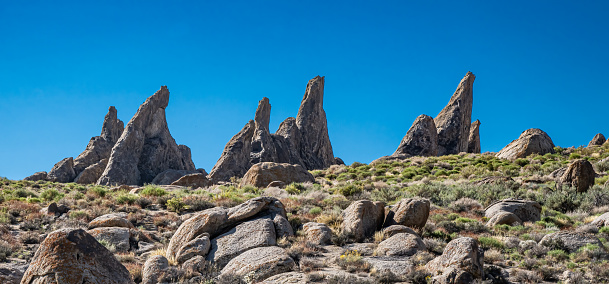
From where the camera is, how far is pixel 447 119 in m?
65.8

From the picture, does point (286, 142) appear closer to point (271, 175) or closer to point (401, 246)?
point (271, 175)

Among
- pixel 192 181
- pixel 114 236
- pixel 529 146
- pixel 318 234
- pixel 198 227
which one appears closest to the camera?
pixel 198 227

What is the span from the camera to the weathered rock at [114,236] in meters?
15.8

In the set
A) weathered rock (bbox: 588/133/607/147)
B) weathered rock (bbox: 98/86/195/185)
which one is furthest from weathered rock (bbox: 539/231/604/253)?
weathered rock (bbox: 98/86/195/185)

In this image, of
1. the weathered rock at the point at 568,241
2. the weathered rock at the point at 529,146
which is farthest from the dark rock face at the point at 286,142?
the weathered rock at the point at 568,241

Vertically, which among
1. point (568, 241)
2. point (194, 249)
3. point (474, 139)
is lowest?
point (194, 249)

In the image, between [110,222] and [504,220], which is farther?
[504,220]

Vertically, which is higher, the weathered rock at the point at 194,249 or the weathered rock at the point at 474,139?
the weathered rock at the point at 474,139

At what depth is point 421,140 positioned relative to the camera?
196 ft

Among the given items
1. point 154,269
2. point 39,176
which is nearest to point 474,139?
point 39,176

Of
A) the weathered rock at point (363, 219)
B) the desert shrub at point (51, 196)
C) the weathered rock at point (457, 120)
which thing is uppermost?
the weathered rock at point (457, 120)

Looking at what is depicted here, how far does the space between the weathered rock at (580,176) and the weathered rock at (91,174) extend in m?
57.0

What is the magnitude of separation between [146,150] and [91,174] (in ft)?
26.6

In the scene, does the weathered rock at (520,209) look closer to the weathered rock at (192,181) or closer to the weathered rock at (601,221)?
the weathered rock at (601,221)
